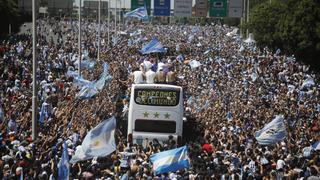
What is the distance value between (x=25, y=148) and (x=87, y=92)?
33.0ft

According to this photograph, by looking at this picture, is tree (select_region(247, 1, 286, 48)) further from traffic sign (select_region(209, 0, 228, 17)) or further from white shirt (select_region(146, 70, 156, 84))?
white shirt (select_region(146, 70, 156, 84))

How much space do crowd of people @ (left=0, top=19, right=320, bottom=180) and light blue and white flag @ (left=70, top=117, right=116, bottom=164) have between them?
343 millimetres

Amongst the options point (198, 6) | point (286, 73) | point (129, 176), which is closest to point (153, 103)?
point (129, 176)

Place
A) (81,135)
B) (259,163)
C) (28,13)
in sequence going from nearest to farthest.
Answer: (259,163) → (81,135) → (28,13)

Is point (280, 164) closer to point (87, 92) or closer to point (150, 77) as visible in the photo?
point (150, 77)

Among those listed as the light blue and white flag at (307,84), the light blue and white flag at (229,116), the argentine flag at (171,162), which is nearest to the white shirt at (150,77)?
the light blue and white flag at (229,116)

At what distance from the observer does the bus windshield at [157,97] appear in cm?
2095

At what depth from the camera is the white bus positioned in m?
21.0

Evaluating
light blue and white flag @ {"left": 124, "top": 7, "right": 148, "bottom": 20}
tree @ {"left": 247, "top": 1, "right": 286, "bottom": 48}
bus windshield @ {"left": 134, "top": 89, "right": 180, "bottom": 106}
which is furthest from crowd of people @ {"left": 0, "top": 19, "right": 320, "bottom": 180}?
light blue and white flag @ {"left": 124, "top": 7, "right": 148, "bottom": 20}

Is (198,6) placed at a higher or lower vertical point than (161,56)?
higher

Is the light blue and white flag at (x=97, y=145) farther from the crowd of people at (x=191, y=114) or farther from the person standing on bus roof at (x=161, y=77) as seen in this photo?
the person standing on bus roof at (x=161, y=77)

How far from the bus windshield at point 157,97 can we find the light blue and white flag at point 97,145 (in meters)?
6.49

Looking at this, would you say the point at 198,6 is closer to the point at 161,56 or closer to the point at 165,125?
the point at 161,56

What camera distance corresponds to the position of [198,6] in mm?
70125
